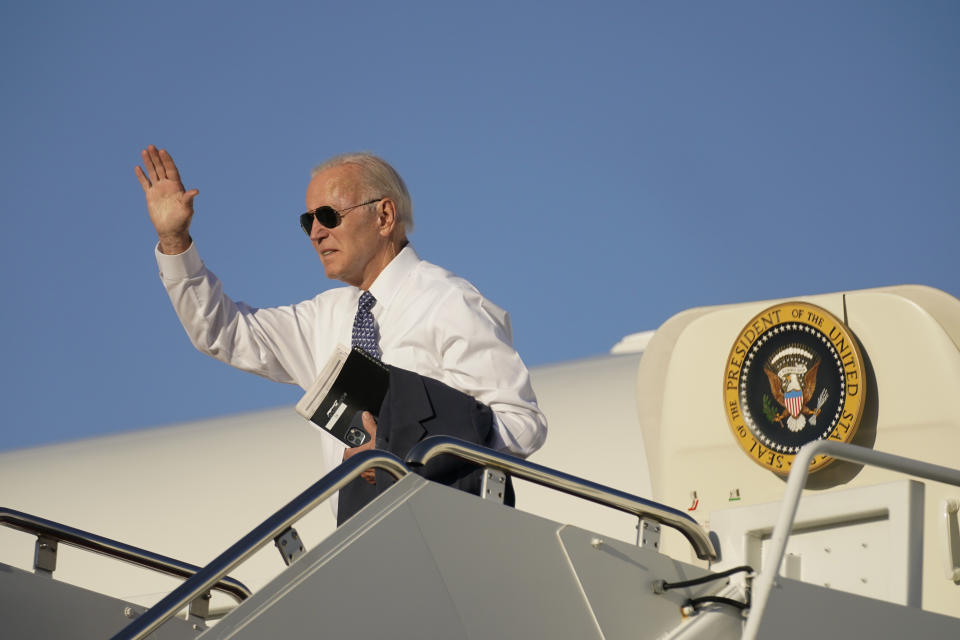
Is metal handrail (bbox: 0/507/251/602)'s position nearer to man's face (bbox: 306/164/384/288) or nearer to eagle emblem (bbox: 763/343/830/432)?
man's face (bbox: 306/164/384/288)

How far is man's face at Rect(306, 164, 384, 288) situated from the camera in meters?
5.40

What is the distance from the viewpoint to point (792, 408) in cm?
637

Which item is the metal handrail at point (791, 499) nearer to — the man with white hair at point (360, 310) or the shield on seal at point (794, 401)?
the man with white hair at point (360, 310)

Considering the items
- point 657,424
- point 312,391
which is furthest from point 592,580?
point 657,424

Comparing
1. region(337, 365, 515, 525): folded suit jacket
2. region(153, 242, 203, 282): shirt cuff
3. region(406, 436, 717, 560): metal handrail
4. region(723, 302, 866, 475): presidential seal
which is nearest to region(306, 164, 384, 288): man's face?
region(153, 242, 203, 282): shirt cuff

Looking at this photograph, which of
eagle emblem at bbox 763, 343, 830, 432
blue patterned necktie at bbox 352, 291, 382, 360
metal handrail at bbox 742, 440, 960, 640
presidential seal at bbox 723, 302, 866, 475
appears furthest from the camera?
eagle emblem at bbox 763, 343, 830, 432

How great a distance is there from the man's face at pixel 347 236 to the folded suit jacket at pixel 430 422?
956 mm

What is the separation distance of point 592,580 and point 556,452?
6.82m

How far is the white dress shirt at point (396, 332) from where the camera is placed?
15.7 feet

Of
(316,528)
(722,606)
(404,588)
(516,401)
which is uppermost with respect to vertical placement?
(516,401)

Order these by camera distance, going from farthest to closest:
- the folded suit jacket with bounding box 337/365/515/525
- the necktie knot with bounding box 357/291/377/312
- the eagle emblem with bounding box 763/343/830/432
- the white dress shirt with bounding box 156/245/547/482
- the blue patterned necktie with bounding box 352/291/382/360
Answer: the eagle emblem with bounding box 763/343/830/432 < the necktie knot with bounding box 357/291/377/312 < the blue patterned necktie with bounding box 352/291/382/360 < the white dress shirt with bounding box 156/245/547/482 < the folded suit jacket with bounding box 337/365/515/525

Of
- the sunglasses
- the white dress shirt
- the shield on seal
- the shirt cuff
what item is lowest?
the shield on seal

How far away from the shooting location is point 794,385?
6.40m

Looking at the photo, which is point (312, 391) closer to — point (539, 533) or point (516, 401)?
point (516, 401)
